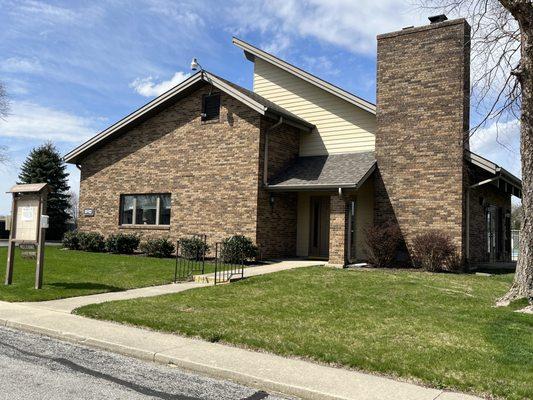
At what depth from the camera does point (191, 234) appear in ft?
64.4

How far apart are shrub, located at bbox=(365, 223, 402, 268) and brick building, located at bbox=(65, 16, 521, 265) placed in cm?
65

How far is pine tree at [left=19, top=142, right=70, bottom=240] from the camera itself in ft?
129

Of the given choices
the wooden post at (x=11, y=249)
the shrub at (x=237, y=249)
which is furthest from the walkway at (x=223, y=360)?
the shrub at (x=237, y=249)

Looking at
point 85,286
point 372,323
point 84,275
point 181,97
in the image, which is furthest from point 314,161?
point 372,323

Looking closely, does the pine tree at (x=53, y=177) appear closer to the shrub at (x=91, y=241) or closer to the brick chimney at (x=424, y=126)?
the shrub at (x=91, y=241)

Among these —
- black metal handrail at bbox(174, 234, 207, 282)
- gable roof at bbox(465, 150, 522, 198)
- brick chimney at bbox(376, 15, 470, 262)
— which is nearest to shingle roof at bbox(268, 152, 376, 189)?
brick chimney at bbox(376, 15, 470, 262)

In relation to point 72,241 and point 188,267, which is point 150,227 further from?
point 188,267

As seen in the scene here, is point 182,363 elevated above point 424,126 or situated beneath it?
situated beneath

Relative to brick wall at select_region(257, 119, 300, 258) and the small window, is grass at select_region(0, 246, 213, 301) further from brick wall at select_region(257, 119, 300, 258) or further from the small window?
the small window

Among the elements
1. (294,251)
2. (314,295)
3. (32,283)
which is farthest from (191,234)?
(314,295)

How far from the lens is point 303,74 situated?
19.8 meters

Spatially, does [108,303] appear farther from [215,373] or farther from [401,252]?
[401,252]

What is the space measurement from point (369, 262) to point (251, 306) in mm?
8296

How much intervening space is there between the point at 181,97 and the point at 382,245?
9.93 m
